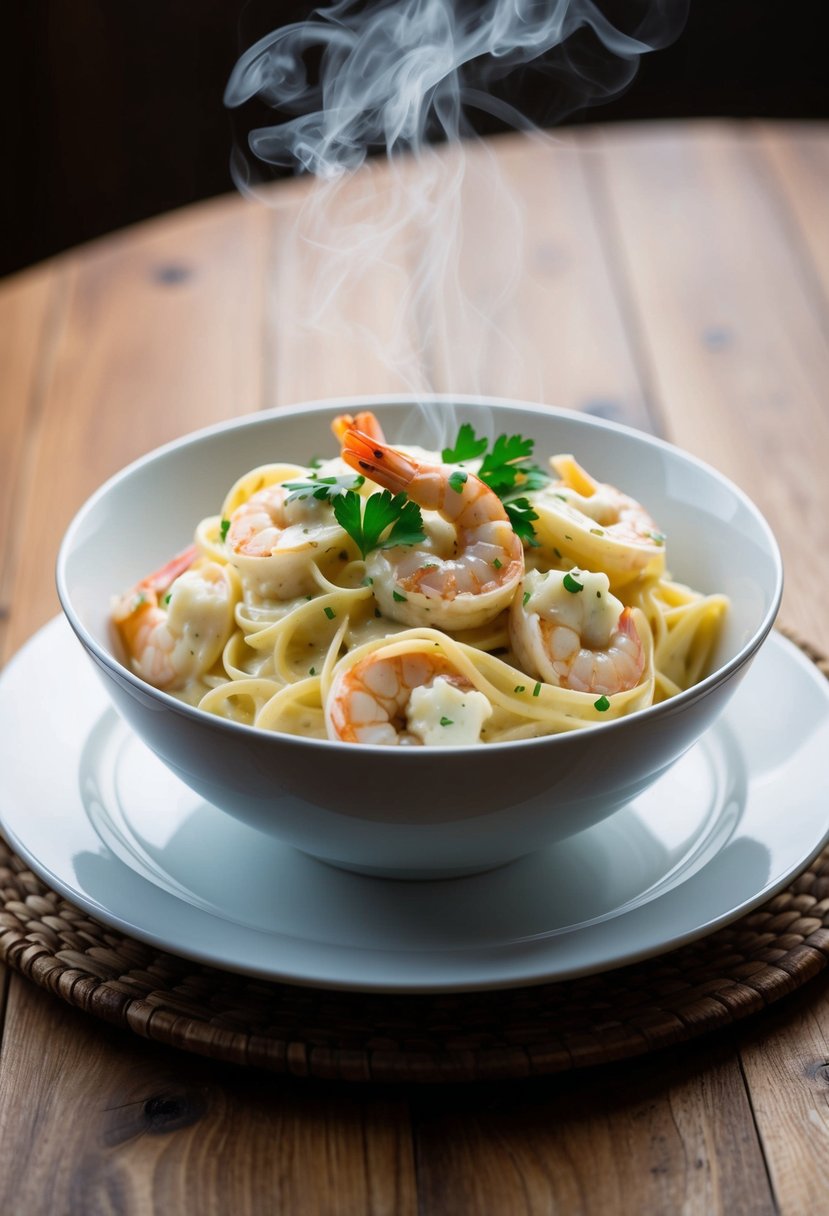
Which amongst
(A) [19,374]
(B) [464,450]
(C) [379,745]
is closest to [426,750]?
(C) [379,745]

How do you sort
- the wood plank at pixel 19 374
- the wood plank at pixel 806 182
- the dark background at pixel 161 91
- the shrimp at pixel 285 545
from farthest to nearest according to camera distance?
the dark background at pixel 161 91 < the wood plank at pixel 806 182 < the wood plank at pixel 19 374 < the shrimp at pixel 285 545

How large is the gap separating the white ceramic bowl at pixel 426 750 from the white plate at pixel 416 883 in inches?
3.3

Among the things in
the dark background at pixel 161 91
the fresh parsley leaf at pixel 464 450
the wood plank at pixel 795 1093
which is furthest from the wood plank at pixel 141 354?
the dark background at pixel 161 91

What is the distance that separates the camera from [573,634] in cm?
189

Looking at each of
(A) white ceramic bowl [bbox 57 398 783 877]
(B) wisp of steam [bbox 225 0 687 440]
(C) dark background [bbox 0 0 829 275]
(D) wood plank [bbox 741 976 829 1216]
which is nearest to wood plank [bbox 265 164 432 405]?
(B) wisp of steam [bbox 225 0 687 440]

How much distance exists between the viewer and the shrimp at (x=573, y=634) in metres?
1.88

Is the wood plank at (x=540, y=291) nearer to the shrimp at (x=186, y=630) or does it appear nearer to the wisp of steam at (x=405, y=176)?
the wisp of steam at (x=405, y=176)

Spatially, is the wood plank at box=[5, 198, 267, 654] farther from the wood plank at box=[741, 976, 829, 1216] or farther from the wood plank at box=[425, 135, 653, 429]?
the wood plank at box=[741, 976, 829, 1216]

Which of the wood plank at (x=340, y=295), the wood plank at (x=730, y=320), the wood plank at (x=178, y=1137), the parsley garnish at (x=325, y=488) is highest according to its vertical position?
the parsley garnish at (x=325, y=488)

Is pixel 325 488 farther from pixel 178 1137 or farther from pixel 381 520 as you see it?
pixel 178 1137

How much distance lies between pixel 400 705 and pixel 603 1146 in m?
0.59

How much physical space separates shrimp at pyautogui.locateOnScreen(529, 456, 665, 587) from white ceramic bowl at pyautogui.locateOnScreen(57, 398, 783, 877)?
0.48 feet

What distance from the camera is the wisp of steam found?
103 inches

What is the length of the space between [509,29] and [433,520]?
1300mm
